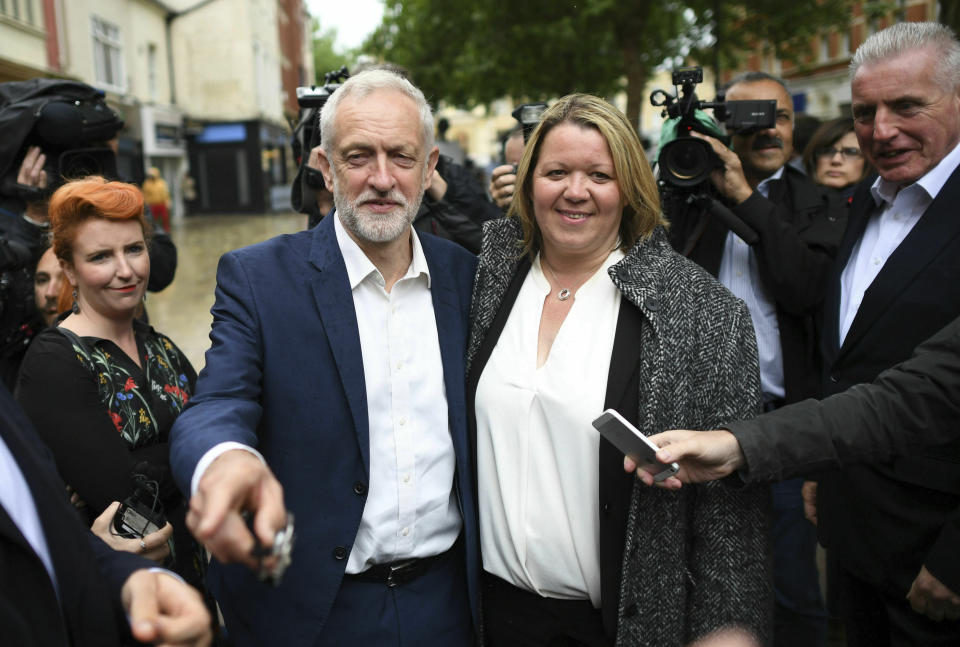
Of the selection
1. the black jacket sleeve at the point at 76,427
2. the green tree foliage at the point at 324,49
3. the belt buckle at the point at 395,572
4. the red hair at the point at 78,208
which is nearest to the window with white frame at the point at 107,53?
the red hair at the point at 78,208

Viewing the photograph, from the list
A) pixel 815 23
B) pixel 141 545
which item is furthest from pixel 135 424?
pixel 815 23

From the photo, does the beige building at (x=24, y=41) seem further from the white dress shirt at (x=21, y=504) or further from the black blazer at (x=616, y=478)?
the black blazer at (x=616, y=478)

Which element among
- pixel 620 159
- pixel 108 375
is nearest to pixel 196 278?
pixel 108 375

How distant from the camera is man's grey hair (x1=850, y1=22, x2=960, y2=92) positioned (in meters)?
2.26

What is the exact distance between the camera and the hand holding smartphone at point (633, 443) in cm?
167

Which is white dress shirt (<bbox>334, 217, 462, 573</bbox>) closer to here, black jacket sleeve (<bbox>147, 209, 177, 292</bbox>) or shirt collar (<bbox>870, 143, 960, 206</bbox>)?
A: shirt collar (<bbox>870, 143, 960, 206</bbox>)

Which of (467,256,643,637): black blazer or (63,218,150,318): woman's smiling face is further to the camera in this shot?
(63,218,150,318): woman's smiling face

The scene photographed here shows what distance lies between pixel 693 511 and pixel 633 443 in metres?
0.50

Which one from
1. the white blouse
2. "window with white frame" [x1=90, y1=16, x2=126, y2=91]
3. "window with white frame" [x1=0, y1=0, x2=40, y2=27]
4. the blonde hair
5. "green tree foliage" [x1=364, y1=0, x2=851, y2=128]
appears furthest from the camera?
"window with white frame" [x1=90, y1=16, x2=126, y2=91]

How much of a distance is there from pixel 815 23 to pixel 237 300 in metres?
14.9

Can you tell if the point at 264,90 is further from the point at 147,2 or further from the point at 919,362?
the point at 919,362

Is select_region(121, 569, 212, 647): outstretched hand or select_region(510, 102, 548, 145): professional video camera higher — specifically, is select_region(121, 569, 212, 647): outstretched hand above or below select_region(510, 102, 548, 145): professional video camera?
below

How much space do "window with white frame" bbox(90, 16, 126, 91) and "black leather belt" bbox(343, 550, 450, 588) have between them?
22.5 meters

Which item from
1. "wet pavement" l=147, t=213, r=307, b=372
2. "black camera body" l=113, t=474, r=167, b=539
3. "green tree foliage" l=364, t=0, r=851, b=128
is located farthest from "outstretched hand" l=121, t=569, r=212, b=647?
"green tree foliage" l=364, t=0, r=851, b=128
